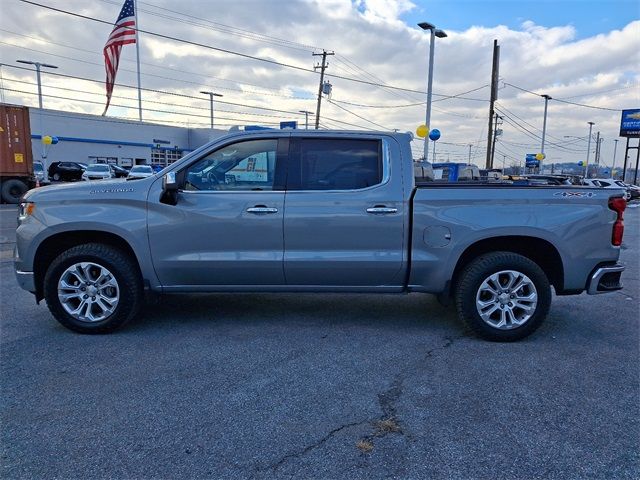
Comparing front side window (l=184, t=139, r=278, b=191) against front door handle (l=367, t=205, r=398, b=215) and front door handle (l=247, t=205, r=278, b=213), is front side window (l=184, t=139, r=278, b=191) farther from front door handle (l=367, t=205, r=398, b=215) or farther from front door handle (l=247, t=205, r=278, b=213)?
front door handle (l=367, t=205, r=398, b=215)

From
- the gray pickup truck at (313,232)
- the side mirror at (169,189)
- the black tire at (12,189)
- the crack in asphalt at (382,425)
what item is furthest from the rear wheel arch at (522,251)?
the black tire at (12,189)

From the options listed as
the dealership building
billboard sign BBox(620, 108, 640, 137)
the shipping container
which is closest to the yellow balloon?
the shipping container

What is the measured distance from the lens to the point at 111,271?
4348 millimetres

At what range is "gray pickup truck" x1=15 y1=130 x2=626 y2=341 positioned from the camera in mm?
4270

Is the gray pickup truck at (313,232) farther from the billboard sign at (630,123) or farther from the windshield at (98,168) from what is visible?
the billboard sign at (630,123)

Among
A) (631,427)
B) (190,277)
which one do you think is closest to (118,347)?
(190,277)

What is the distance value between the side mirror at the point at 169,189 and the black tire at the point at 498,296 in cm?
275

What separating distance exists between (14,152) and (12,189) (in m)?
1.45

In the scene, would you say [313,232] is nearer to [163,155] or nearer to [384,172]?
[384,172]

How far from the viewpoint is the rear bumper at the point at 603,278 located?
4297 millimetres

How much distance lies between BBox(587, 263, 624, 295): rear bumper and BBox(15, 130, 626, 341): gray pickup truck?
1 cm

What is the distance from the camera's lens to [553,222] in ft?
13.9

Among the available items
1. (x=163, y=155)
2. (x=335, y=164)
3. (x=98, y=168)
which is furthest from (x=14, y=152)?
(x=163, y=155)

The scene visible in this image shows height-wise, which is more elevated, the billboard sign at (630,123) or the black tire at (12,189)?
the billboard sign at (630,123)
